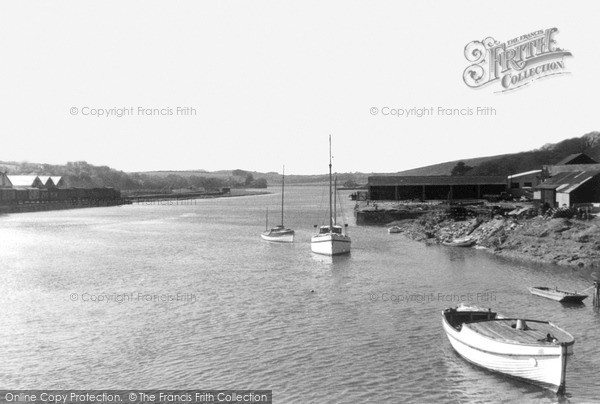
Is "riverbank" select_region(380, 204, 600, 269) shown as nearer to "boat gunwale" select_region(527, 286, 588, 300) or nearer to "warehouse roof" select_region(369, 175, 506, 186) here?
"boat gunwale" select_region(527, 286, 588, 300)

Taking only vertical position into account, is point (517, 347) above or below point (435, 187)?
below

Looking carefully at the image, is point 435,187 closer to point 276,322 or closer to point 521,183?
point 521,183

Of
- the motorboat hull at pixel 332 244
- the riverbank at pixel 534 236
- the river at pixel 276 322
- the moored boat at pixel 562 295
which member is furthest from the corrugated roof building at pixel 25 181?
the moored boat at pixel 562 295

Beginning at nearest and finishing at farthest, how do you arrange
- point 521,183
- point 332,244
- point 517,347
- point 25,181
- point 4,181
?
point 517,347
point 332,244
point 521,183
point 4,181
point 25,181

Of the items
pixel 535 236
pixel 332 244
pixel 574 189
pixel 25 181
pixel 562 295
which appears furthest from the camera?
pixel 25 181

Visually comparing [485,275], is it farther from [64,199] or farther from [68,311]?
[64,199]

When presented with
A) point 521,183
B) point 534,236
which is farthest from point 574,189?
point 521,183

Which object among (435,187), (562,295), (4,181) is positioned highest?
(4,181)
